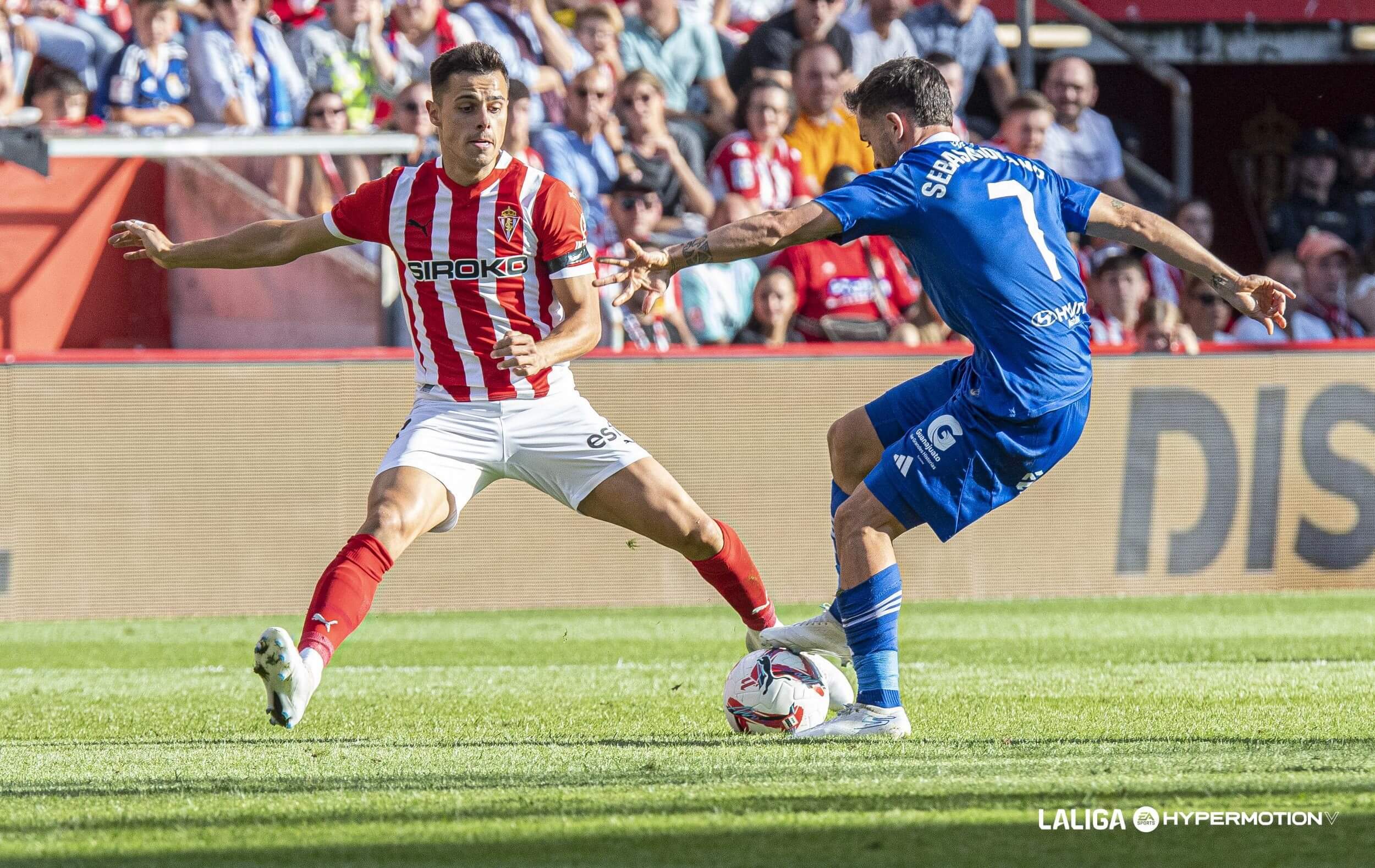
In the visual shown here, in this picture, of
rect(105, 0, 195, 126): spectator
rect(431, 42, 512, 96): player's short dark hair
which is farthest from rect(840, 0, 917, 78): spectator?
rect(431, 42, 512, 96): player's short dark hair

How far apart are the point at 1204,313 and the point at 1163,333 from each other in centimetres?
86

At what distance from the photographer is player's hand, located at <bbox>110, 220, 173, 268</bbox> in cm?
629

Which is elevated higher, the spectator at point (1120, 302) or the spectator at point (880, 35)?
the spectator at point (880, 35)

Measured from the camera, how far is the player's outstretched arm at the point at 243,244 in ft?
20.3

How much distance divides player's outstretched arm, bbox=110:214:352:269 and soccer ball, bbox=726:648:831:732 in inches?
81.0

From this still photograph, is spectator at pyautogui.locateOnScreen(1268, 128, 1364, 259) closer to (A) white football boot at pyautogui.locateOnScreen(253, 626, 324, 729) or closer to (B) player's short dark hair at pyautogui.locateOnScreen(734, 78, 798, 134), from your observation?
(B) player's short dark hair at pyautogui.locateOnScreen(734, 78, 798, 134)

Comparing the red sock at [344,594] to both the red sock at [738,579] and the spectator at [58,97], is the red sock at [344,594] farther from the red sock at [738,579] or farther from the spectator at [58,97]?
the spectator at [58,97]

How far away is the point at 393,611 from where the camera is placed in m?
11.2

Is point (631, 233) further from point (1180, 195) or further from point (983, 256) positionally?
point (983, 256)

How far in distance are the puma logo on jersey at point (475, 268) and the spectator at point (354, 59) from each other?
22.5 ft

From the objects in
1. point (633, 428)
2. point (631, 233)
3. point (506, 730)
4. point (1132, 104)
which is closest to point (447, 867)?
point (506, 730)

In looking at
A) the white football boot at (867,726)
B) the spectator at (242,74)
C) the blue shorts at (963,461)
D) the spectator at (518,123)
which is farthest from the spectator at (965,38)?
the white football boot at (867,726)

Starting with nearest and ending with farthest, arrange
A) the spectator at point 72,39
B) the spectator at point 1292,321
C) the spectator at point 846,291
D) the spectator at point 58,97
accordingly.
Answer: the spectator at point 846,291, the spectator at point 58,97, the spectator at point 72,39, the spectator at point 1292,321

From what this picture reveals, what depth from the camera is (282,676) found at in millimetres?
5023
